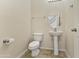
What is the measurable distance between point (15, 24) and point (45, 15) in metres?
1.25

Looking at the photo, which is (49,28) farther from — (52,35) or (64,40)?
(64,40)

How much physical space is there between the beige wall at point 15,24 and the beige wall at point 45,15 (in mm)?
207

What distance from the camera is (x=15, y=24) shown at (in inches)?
121

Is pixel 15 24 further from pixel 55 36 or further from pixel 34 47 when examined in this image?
pixel 55 36

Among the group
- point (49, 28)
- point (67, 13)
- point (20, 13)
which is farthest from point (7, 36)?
point (67, 13)

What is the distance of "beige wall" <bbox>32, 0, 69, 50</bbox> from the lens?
3934mm

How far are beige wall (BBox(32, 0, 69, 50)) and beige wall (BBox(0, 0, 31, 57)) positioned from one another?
207mm

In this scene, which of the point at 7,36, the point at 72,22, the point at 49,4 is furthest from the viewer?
the point at 49,4

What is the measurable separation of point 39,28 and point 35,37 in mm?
328

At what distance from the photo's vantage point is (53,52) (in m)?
3.94

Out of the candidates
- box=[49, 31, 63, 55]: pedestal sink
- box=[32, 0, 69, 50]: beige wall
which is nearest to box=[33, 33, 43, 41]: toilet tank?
box=[32, 0, 69, 50]: beige wall

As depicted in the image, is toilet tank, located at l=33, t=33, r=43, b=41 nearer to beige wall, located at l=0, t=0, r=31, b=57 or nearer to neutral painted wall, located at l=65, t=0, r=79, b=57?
beige wall, located at l=0, t=0, r=31, b=57

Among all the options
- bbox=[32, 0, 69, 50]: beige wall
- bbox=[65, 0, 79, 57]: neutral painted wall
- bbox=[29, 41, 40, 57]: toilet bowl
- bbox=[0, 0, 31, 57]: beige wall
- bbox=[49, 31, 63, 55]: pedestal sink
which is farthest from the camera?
bbox=[32, 0, 69, 50]: beige wall

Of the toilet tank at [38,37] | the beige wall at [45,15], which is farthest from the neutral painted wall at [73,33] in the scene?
the toilet tank at [38,37]
